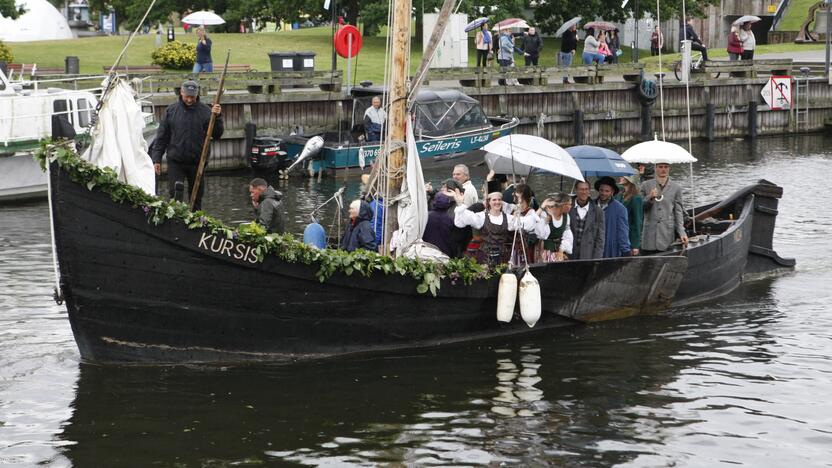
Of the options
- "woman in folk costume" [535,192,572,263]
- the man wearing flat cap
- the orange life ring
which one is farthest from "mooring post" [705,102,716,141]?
"woman in folk costume" [535,192,572,263]

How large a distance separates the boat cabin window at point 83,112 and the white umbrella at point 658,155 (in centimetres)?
1387

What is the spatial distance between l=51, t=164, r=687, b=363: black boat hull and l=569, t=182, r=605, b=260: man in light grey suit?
41.7 inches

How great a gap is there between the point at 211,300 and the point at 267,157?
17830 millimetres

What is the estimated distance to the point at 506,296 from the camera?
43.9 feet

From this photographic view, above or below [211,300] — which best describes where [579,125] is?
above

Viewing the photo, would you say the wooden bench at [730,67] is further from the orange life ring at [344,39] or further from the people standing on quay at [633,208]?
the people standing on quay at [633,208]

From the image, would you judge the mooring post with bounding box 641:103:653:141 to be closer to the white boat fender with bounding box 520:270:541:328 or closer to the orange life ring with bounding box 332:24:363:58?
the orange life ring with bounding box 332:24:363:58

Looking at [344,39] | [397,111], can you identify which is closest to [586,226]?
[397,111]

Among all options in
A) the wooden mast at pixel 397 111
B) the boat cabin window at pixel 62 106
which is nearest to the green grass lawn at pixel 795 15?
the boat cabin window at pixel 62 106

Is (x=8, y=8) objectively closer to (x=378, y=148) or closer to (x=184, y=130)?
(x=378, y=148)

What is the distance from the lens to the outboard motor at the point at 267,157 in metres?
29.7

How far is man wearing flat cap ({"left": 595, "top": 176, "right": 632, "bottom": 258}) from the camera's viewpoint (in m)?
14.7

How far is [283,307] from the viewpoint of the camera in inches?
490

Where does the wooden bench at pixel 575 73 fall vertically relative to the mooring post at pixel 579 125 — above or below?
above
